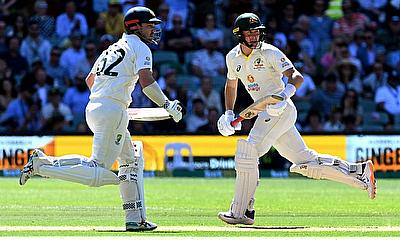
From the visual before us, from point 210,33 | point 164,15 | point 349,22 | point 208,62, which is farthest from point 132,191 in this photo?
point 349,22

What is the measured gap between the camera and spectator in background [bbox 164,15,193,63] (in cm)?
2030

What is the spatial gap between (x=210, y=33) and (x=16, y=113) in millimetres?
4078

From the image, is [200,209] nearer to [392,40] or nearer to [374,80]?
[374,80]

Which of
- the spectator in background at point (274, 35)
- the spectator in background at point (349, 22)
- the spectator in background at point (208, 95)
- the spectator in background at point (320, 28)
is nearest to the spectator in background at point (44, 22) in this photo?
the spectator in background at point (208, 95)

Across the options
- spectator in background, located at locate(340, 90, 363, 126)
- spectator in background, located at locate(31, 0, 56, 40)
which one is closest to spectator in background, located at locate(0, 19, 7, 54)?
spectator in background, located at locate(31, 0, 56, 40)

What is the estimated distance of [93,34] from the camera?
811 inches

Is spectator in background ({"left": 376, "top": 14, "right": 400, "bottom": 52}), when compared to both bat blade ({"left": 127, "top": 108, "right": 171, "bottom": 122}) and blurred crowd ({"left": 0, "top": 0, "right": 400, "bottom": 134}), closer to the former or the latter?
blurred crowd ({"left": 0, "top": 0, "right": 400, "bottom": 134})

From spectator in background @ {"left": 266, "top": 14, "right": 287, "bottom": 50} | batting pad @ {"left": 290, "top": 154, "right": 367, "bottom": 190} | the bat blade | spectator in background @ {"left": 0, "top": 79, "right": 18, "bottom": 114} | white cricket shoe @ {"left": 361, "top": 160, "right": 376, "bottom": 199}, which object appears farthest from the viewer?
spectator in background @ {"left": 266, "top": 14, "right": 287, "bottom": 50}

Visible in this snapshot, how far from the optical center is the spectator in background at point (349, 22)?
2055 centimetres

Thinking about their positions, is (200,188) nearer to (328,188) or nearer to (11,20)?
(328,188)

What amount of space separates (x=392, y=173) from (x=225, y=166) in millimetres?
2843

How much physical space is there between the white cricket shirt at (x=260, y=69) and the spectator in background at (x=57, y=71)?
1077 centimetres

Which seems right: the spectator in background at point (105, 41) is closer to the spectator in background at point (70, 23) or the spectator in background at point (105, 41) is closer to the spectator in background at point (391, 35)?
the spectator in background at point (70, 23)

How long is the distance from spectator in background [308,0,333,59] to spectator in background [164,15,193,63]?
2.44 m
